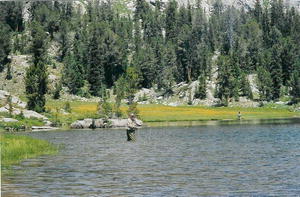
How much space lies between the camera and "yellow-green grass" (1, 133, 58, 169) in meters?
42.2

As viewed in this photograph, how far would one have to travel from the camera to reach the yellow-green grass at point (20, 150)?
42219mm

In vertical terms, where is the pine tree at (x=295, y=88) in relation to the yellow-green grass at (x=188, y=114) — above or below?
above

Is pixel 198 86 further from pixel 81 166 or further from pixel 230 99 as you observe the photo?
pixel 81 166

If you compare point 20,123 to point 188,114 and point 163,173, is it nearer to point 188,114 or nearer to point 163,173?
point 188,114

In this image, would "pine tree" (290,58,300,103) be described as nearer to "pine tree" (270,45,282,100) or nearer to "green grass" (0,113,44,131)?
"pine tree" (270,45,282,100)

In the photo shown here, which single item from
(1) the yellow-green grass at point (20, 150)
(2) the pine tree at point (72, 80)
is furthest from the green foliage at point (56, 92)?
(1) the yellow-green grass at point (20, 150)

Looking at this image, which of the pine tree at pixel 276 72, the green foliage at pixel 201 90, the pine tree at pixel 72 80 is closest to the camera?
the pine tree at pixel 276 72

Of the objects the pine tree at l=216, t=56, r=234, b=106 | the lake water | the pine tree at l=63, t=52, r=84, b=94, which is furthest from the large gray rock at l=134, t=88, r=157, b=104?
the lake water

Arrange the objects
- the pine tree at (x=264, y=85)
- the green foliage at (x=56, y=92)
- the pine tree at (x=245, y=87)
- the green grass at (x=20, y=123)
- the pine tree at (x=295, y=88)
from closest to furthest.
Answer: the green grass at (x=20, y=123) < the pine tree at (x=295, y=88) < the pine tree at (x=264, y=85) < the pine tree at (x=245, y=87) < the green foliage at (x=56, y=92)

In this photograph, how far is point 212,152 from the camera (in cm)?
4784

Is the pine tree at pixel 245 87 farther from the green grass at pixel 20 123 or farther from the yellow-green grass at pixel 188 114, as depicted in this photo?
the green grass at pixel 20 123

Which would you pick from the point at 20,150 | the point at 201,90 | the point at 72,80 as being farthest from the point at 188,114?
the point at 20,150

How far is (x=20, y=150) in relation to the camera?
46625mm

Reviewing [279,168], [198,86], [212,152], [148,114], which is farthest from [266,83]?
[279,168]
